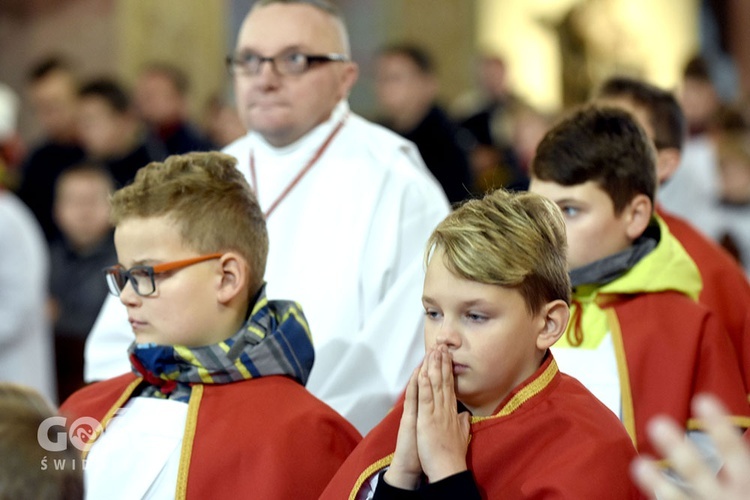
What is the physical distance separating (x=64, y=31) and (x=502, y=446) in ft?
32.3

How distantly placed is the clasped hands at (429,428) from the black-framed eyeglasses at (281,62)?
199cm

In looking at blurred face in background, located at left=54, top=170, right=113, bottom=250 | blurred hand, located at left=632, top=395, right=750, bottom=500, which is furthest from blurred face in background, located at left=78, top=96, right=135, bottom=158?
blurred hand, located at left=632, top=395, right=750, bottom=500

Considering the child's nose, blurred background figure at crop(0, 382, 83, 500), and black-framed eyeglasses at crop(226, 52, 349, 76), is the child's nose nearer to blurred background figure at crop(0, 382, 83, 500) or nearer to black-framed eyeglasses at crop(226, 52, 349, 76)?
blurred background figure at crop(0, 382, 83, 500)

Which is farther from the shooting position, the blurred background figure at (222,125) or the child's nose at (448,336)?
the blurred background figure at (222,125)

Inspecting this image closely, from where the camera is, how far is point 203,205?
3303 mm

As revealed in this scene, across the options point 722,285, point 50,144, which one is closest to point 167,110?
point 50,144

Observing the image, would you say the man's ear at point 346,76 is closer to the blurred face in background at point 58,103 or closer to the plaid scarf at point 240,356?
the plaid scarf at point 240,356

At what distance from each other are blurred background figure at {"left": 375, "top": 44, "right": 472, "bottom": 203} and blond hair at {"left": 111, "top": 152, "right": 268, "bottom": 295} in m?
3.86

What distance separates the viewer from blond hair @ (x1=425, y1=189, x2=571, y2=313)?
8.73 feet

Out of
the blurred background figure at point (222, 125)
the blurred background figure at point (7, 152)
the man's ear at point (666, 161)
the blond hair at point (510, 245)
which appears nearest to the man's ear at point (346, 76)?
the man's ear at point (666, 161)

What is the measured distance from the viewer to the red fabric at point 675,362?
10.8ft

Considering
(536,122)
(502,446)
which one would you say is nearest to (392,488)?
(502,446)

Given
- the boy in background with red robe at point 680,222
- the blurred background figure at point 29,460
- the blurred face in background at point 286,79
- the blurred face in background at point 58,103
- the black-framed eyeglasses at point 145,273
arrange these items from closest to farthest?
the blurred background figure at point 29,460 → the black-framed eyeglasses at point 145,273 → the boy in background with red robe at point 680,222 → the blurred face in background at point 286,79 → the blurred face in background at point 58,103

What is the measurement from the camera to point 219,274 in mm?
3277
